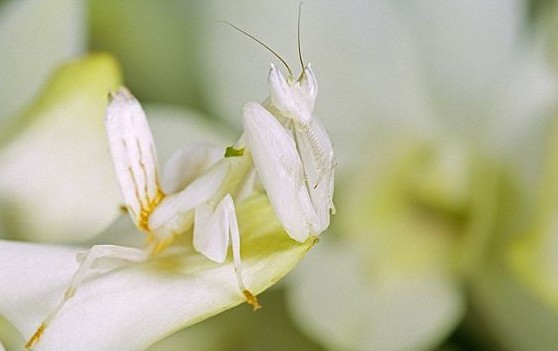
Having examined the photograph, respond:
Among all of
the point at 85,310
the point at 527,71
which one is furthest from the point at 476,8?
the point at 85,310

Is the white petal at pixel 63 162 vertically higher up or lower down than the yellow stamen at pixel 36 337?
higher up

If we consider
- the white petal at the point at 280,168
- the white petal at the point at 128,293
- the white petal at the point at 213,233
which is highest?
the white petal at the point at 280,168

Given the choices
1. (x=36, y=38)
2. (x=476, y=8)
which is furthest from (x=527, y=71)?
(x=36, y=38)

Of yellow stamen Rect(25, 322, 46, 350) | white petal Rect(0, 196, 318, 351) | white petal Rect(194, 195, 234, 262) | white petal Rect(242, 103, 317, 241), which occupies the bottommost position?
yellow stamen Rect(25, 322, 46, 350)

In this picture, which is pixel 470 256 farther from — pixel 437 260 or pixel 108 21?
pixel 108 21
